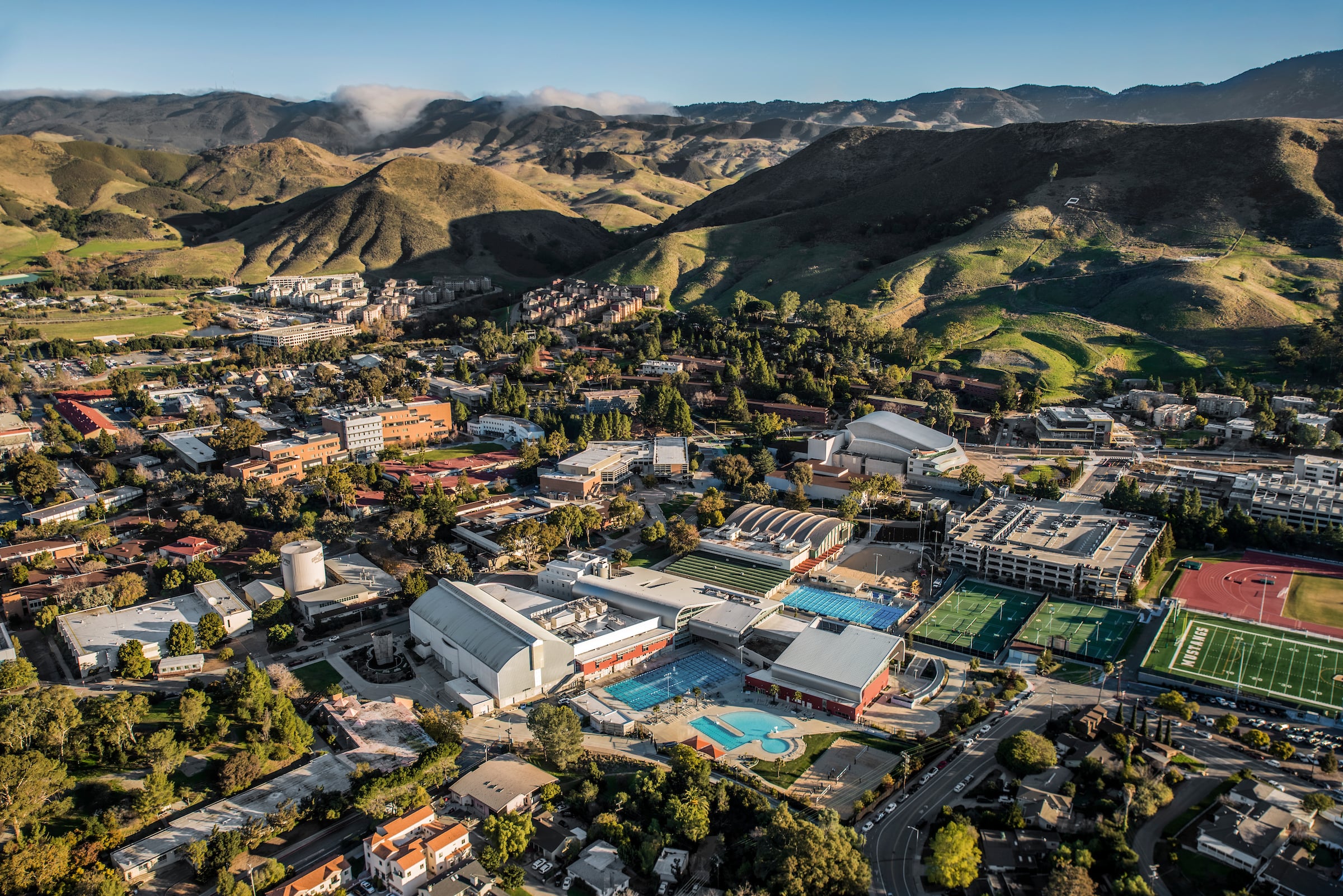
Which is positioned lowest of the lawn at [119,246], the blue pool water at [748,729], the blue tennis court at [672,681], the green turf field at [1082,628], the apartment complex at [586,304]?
the blue tennis court at [672,681]

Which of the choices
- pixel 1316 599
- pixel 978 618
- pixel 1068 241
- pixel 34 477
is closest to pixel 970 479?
pixel 978 618

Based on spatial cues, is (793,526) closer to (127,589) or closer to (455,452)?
(455,452)

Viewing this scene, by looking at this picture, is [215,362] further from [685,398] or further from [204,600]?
[204,600]

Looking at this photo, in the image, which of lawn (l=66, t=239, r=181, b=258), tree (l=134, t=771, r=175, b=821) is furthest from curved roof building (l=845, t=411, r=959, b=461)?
lawn (l=66, t=239, r=181, b=258)

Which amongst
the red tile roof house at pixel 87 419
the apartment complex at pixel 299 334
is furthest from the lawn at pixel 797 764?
the apartment complex at pixel 299 334

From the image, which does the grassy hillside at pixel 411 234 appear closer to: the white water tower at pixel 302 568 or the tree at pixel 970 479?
the tree at pixel 970 479

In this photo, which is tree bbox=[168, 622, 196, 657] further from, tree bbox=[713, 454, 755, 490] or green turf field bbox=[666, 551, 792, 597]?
tree bbox=[713, 454, 755, 490]
